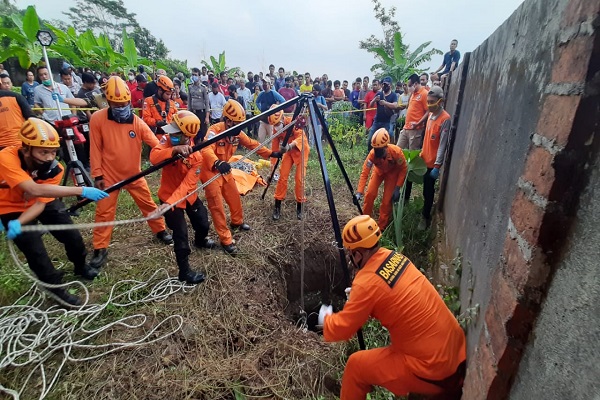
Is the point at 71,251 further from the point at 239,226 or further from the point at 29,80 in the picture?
the point at 29,80

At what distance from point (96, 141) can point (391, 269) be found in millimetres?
3531

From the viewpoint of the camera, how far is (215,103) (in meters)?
9.96

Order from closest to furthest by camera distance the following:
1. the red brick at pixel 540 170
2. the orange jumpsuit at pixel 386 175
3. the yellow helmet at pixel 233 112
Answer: the red brick at pixel 540 170
the yellow helmet at pixel 233 112
the orange jumpsuit at pixel 386 175

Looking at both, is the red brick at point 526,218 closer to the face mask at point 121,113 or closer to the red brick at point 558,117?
the red brick at point 558,117

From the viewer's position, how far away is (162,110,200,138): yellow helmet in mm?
3424

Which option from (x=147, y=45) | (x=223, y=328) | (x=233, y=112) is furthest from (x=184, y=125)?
(x=147, y=45)

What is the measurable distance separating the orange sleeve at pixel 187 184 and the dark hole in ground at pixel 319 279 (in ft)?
6.16

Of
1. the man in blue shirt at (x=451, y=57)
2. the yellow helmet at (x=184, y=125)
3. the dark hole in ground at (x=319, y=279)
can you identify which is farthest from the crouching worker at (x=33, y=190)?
the man in blue shirt at (x=451, y=57)

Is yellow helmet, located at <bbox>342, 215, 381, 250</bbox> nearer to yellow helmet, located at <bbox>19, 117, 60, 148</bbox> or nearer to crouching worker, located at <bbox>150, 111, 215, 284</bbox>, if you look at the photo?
crouching worker, located at <bbox>150, 111, 215, 284</bbox>

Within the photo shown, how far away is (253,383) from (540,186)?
97.9 inches

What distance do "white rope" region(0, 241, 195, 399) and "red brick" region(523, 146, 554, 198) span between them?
298cm

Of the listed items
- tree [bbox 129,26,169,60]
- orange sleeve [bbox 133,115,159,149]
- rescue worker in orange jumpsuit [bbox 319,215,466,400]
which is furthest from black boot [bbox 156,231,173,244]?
tree [bbox 129,26,169,60]

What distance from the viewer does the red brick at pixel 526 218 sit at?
1.14m

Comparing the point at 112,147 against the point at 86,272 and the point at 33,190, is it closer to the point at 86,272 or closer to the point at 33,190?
the point at 33,190
